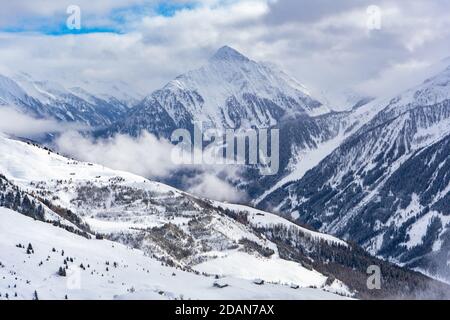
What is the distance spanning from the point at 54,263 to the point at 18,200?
422 ft

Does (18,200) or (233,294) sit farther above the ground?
(18,200)

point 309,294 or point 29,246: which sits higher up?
point 29,246

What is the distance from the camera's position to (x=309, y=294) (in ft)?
180

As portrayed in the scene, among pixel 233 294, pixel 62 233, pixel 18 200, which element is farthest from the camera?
pixel 18 200
